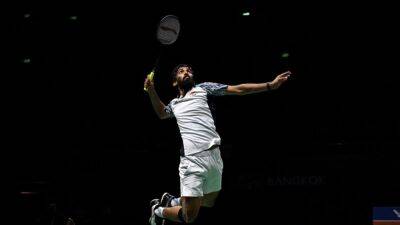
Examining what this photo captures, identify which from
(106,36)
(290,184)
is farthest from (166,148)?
(106,36)

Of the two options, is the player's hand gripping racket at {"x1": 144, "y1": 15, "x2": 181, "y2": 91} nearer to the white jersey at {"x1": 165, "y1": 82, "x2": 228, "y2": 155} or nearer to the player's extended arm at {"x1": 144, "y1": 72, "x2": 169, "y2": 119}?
the player's extended arm at {"x1": 144, "y1": 72, "x2": 169, "y2": 119}

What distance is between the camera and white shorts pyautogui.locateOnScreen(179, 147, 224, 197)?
14.6ft

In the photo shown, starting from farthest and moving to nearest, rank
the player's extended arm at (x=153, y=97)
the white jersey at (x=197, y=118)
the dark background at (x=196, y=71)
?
1. the dark background at (x=196, y=71)
2. the player's extended arm at (x=153, y=97)
3. the white jersey at (x=197, y=118)

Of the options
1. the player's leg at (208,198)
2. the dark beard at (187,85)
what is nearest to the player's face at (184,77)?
the dark beard at (187,85)

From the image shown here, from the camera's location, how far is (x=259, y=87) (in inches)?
179

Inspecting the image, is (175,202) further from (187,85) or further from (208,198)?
(187,85)

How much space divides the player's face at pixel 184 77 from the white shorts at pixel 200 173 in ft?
2.14

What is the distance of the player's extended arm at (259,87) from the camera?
447 cm

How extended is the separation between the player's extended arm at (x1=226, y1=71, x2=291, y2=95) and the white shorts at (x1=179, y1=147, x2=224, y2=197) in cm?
52

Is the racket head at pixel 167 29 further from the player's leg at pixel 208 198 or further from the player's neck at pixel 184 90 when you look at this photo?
the player's leg at pixel 208 198

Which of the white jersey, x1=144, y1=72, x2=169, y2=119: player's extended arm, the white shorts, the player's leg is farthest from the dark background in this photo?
the white shorts

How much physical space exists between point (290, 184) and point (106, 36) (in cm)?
388

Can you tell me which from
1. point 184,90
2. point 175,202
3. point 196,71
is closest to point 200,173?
point 175,202

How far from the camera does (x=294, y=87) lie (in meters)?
8.53
